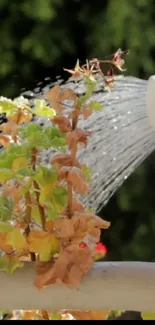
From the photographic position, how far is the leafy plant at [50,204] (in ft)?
1.37

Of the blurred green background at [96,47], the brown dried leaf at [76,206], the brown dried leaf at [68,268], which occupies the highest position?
the blurred green background at [96,47]

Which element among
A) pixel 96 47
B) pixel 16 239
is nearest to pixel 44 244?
pixel 16 239

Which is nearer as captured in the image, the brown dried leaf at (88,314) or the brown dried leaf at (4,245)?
the brown dried leaf at (4,245)

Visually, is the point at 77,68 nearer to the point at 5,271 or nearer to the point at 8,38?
the point at 5,271

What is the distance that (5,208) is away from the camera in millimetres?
423

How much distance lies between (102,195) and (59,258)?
134 mm

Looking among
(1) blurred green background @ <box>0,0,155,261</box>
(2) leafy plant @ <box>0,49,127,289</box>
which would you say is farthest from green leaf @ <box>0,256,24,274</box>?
(1) blurred green background @ <box>0,0,155,261</box>

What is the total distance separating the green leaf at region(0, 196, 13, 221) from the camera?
422mm

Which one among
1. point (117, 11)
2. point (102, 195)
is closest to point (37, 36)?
point (117, 11)

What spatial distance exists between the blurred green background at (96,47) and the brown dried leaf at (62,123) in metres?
1.15

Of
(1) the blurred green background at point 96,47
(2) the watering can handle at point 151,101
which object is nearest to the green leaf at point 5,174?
(2) the watering can handle at point 151,101

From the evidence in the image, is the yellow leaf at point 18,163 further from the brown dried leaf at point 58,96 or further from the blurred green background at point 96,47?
the blurred green background at point 96,47

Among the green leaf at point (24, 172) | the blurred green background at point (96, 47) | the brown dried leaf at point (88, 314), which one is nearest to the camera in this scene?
the green leaf at point (24, 172)

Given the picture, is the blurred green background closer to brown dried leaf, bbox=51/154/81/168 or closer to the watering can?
the watering can
